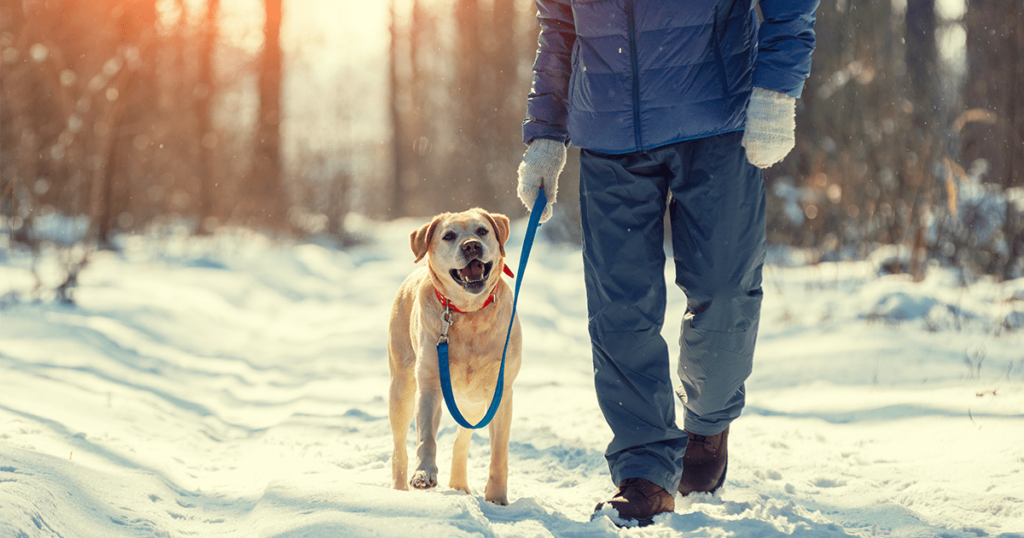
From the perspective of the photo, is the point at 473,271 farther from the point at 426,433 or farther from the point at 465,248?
the point at 426,433

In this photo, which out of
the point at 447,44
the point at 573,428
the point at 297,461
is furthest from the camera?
the point at 447,44

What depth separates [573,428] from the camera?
13.2 feet

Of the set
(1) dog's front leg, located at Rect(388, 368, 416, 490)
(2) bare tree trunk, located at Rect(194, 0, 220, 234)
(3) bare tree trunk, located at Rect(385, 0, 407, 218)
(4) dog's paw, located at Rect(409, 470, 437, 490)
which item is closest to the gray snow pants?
(4) dog's paw, located at Rect(409, 470, 437, 490)

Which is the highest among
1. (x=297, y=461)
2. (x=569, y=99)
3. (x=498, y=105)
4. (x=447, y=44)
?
(x=447, y=44)

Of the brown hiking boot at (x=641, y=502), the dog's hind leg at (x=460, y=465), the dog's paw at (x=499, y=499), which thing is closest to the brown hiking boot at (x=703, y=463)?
the brown hiking boot at (x=641, y=502)

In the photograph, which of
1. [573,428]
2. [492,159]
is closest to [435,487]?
[573,428]

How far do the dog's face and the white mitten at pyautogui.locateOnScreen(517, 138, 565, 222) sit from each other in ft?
0.57

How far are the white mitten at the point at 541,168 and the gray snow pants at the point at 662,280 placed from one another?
198 mm

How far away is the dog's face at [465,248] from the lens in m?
2.91

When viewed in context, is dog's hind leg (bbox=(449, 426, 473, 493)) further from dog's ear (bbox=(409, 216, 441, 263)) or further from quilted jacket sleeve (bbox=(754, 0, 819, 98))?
quilted jacket sleeve (bbox=(754, 0, 819, 98))

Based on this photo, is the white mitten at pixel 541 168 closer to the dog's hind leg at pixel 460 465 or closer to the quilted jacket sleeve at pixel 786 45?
the quilted jacket sleeve at pixel 786 45

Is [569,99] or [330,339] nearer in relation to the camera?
[569,99]

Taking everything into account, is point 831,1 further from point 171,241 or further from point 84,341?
point 171,241

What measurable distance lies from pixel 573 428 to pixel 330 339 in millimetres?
3717
